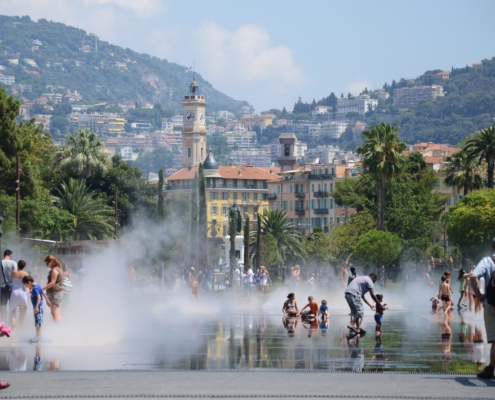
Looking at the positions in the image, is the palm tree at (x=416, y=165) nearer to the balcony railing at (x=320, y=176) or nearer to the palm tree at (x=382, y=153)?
the palm tree at (x=382, y=153)

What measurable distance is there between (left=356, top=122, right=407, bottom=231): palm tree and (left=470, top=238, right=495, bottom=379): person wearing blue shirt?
2088 inches

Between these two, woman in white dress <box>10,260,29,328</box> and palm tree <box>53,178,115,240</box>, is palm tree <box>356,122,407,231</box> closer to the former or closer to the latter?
palm tree <box>53,178,115,240</box>

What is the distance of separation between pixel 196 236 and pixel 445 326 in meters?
46.2

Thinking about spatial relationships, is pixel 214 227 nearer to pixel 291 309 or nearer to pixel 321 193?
pixel 321 193

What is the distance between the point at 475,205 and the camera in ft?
244

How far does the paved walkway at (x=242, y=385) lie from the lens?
460 inches

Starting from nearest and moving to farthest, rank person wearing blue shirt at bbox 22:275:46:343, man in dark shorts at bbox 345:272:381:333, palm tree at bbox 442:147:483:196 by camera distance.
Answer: person wearing blue shirt at bbox 22:275:46:343, man in dark shorts at bbox 345:272:381:333, palm tree at bbox 442:147:483:196

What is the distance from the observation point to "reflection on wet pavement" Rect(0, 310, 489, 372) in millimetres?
14884

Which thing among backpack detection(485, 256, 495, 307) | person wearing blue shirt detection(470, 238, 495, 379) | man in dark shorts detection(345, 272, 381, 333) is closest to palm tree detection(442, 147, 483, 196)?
man in dark shorts detection(345, 272, 381, 333)

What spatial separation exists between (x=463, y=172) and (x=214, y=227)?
9089 cm

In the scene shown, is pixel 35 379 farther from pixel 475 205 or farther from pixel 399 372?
pixel 475 205

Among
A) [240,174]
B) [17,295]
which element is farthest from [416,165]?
[240,174]

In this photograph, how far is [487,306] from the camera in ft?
43.6

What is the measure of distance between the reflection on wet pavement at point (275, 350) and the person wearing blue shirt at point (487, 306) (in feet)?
3.55
